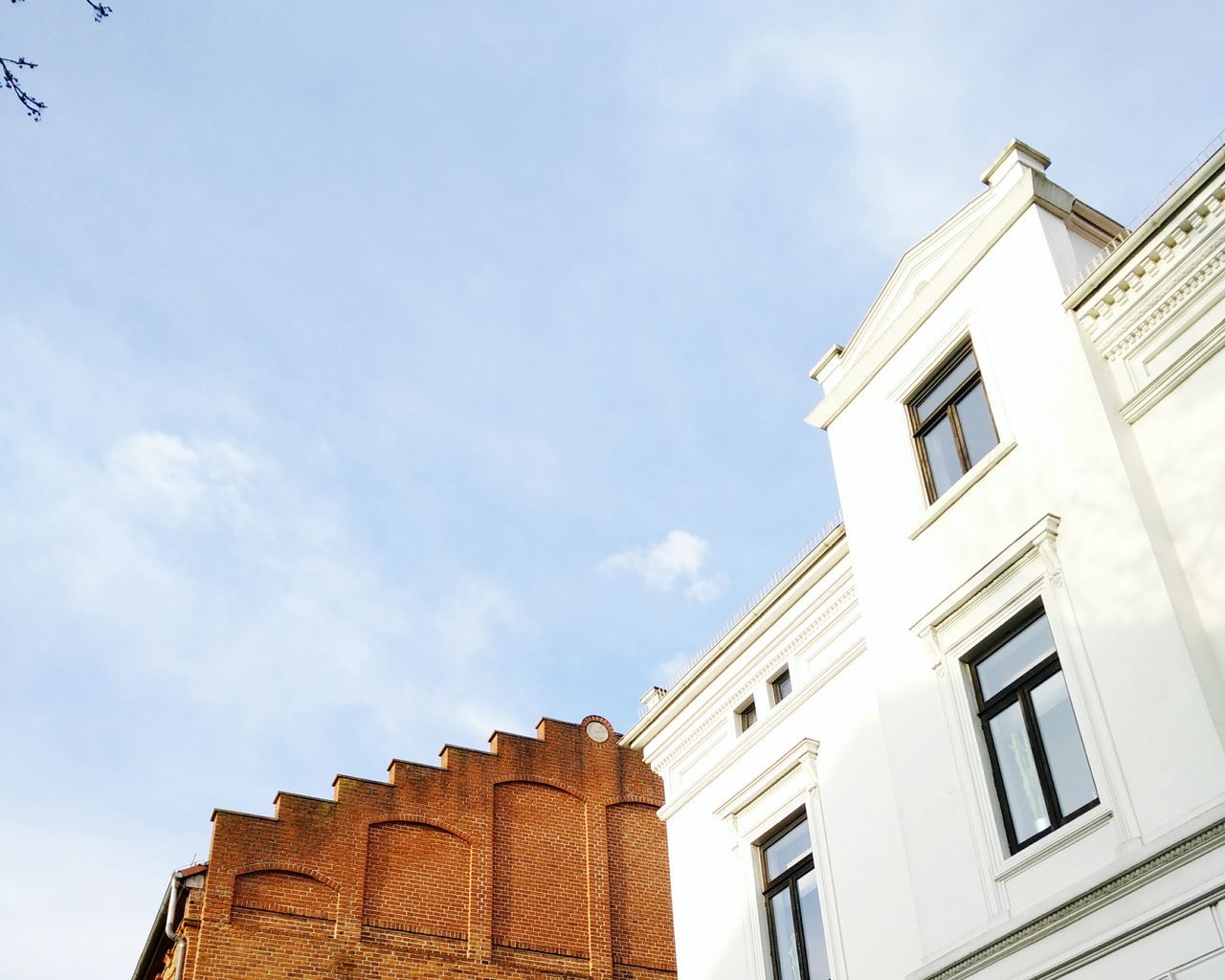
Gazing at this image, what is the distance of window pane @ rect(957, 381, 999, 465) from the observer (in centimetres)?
1288

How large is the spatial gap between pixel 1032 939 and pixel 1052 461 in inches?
156

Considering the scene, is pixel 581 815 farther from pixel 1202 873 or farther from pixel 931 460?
pixel 1202 873

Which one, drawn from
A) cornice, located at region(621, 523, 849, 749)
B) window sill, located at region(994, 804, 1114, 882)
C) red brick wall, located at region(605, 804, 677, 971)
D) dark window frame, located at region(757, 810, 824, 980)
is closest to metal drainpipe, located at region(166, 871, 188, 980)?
red brick wall, located at region(605, 804, 677, 971)

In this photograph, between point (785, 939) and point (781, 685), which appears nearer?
point (785, 939)

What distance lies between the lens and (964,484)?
41.4ft

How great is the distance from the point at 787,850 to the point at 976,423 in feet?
16.9

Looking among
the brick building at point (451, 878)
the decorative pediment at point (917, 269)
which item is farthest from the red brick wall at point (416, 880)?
the decorative pediment at point (917, 269)

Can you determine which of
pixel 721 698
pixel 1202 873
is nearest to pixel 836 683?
pixel 721 698

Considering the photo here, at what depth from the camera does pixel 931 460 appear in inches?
539

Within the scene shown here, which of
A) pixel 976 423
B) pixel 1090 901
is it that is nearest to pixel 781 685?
pixel 976 423

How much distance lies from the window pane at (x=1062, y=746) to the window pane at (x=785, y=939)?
440cm

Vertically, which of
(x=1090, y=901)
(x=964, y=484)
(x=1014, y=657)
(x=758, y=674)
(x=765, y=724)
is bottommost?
(x=1090, y=901)

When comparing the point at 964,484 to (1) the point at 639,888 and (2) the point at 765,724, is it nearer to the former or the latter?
(2) the point at 765,724

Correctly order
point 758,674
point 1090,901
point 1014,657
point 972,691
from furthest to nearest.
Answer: point 758,674
point 972,691
point 1014,657
point 1090,901
